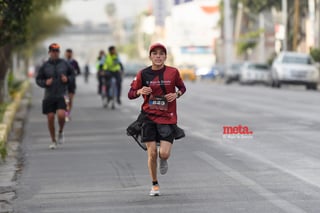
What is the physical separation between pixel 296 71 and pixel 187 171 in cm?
3827

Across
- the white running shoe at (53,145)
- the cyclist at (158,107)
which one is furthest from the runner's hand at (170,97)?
the white running shoe at (53,145)

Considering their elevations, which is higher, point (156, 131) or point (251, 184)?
point (156, 131)

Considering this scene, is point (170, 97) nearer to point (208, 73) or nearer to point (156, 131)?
point (156, 131)

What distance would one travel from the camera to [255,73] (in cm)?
6206

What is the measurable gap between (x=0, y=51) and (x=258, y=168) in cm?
1829

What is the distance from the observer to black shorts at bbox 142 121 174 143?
1132cm

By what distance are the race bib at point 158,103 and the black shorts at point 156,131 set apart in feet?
0.61

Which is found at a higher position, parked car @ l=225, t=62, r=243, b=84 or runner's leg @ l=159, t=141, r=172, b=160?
runner's leg @ l=159, t=141, r=172, b=160

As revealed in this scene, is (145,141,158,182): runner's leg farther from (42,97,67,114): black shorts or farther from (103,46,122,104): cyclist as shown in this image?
(103,46,122,104): cyclist

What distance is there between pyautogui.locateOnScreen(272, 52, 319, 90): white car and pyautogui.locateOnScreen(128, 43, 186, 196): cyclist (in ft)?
133

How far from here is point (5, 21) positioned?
2325 cm

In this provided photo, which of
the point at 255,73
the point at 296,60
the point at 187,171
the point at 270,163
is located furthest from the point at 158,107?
the point at 255,73

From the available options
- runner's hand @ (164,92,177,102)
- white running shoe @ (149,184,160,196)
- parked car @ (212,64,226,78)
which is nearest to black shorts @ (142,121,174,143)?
runner's hand @ (164,92,177,102)

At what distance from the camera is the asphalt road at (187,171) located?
10.6 metres
